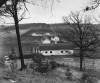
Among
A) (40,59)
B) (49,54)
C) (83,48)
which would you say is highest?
(40,59)

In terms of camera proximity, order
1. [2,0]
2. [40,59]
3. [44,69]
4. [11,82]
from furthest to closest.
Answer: [44,69] → [40,59] → [11,82] → [2,0]

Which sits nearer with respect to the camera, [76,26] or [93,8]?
[93,8]

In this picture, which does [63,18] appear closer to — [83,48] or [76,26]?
[76,26]

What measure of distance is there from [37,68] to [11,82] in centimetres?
272

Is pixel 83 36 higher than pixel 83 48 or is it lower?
higher

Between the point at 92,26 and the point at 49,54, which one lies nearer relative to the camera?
the point at 92,26

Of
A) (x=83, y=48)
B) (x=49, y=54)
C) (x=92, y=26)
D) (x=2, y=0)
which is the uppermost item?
(x=2, y=0)

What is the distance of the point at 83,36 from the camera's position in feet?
51.1

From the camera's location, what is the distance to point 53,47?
117ft

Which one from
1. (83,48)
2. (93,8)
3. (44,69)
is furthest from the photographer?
(83,48)

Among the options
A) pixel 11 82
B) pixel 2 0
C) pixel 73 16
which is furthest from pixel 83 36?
pixel 2 0

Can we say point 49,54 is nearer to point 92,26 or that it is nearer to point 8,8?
point 92,26

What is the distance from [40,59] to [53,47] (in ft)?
91.5

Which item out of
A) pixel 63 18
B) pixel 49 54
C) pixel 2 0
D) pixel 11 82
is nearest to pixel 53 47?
pixel 49 54
